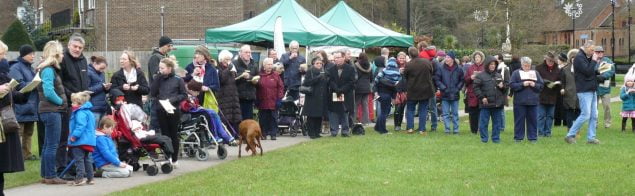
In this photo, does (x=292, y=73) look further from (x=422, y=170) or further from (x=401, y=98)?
(x=422, y=170)

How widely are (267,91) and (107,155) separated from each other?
6.44 meters

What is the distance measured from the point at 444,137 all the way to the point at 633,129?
4.56 metres

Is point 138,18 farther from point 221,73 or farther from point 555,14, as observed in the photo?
point 221,73

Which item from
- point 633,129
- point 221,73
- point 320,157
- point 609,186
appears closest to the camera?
point 609,186

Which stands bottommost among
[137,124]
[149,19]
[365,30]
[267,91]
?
[137,124]

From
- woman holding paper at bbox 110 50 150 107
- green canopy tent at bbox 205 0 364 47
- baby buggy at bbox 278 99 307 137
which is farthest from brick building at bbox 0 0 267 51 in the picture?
woman holding paper at bbox 110 50 150 107

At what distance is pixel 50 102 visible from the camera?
40.7 feet

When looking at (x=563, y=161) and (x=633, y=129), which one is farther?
(x=633, y=129)

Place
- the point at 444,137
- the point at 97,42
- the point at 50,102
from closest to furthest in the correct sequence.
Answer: the point at 50,102 < the point at 444,137 < the point at 97,42

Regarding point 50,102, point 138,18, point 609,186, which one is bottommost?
point 609,186

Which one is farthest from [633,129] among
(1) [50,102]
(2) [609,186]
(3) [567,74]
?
(1) [50,102]

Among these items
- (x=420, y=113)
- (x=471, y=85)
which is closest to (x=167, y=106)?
(x=420, y=113)

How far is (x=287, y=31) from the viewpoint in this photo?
1010 inches

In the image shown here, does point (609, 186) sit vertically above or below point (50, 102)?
below
